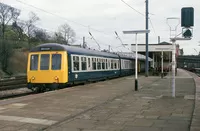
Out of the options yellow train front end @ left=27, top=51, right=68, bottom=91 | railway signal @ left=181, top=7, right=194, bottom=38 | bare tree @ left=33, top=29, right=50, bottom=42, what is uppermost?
bare tree @ left=33, top=29, right=50, bottom=42

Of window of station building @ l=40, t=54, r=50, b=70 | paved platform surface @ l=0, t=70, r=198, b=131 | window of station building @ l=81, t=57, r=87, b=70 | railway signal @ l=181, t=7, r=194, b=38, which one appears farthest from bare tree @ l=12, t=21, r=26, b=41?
railway signal @ l=181, t=7, r=194, b=38

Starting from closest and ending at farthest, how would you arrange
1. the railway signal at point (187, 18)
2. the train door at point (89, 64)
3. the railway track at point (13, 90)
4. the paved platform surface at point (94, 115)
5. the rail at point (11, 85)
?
1. the paved platform surface at point (94, 115)
2. the railway signal at point (187, 18)
3. the railway track at point (13, 90)
4. the train door at point (89, 64)
5. the rail at point (11, 85)

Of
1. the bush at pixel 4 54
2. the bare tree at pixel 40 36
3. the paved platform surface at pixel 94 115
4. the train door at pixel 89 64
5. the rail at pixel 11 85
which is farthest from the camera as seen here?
the bare tree at pixel 40 36

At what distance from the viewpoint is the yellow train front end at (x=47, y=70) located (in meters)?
19.6

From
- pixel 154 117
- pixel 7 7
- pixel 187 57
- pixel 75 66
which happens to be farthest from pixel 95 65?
pixel 187 57

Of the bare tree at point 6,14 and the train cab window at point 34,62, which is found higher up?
the bare tree at point 6,14

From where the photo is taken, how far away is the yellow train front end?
1959 centimetres

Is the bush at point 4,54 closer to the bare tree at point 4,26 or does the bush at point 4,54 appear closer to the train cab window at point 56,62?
the bare tree at point 4,26

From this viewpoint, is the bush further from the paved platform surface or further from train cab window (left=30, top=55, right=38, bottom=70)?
the paved platform surface

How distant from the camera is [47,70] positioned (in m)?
19.9

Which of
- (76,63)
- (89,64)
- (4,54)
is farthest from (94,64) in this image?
(4,54)

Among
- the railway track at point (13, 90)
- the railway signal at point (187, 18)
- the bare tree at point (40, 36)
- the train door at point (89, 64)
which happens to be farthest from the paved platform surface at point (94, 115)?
the bare tree at point (40, 36)

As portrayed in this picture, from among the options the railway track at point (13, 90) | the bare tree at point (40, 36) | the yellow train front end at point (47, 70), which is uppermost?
the bare tree at point (40, 36)

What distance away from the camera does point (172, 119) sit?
32.1ft
